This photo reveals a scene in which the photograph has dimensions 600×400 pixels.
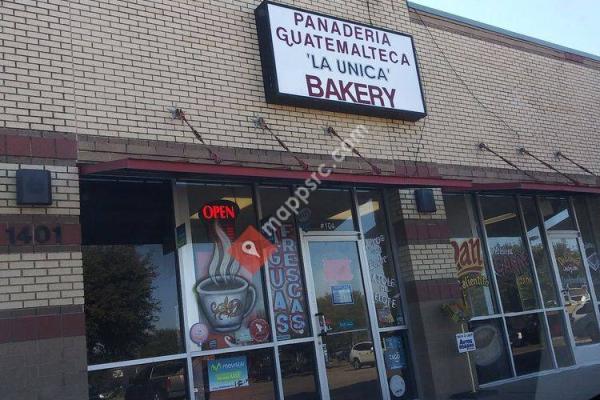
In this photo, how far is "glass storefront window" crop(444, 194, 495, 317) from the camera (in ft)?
34.2

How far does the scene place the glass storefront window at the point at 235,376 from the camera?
7.43 meters

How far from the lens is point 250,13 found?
29.2ft

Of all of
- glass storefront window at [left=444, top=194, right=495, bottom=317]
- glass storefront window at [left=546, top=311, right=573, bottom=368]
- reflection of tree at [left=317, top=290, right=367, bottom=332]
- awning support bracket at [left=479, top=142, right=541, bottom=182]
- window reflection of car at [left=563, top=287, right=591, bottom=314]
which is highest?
awning support bracket at [left=479, top=142, right=541, bottom=182]

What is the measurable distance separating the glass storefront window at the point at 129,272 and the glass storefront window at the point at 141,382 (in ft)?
0.46

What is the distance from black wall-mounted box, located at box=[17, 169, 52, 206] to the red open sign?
2.06m

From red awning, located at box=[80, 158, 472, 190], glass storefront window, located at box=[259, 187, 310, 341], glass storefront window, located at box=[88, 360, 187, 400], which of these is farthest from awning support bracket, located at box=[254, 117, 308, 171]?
glass storefront window, located at box=[88, 360, 187, 400]

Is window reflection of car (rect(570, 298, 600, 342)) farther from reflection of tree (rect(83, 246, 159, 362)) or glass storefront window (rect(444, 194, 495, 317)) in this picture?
reflection of tree (rect(83, 246, 159, 362))

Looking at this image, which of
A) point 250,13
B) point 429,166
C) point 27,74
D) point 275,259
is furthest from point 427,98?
point 27,74

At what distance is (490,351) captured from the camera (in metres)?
10.3

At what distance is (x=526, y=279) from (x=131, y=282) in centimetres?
708

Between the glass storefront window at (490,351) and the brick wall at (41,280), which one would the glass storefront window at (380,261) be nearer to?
the glass storefront window at (490,351)

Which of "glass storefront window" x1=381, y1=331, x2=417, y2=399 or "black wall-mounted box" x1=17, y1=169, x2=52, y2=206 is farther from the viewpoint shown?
"glass storefront window" x1=381, y1=331, x2=417, y2=399

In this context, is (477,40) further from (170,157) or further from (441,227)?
(170,157)

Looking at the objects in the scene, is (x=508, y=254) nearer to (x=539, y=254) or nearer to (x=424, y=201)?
(x=539, y=254)
